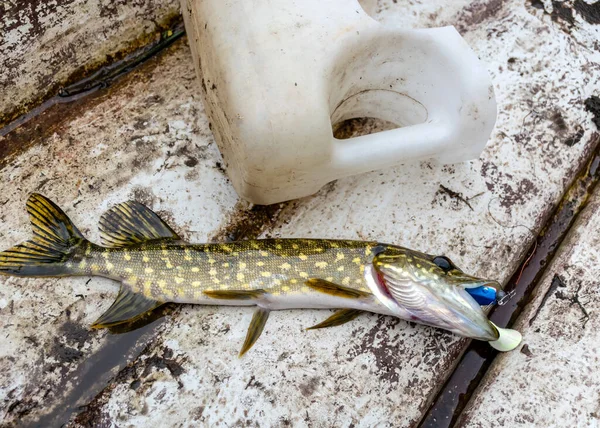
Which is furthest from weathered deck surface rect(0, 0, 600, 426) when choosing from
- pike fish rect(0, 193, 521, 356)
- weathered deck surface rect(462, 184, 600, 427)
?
pike fish rect(0, 193, 521, 356)

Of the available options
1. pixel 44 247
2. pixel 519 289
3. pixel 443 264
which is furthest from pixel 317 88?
pixel 519 289

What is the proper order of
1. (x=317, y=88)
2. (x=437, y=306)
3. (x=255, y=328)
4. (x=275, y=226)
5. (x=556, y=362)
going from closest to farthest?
1. (x=317, y=88)
2. (x=437, y=306)
3. (x=255, y=328)
4. (x=556, y=362)
5. (x=275, y=226)

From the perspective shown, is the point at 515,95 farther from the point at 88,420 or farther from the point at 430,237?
the point at 88,420

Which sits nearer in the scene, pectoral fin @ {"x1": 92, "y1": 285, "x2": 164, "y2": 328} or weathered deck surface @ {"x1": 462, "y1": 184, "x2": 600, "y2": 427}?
pectoral fin @ {"x1": 92, "y1": 285, "x2": 164, "y2": 328}

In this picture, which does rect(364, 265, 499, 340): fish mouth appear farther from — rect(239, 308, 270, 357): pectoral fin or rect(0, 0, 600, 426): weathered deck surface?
rect(239, 308, 270, 357): pectoral fin

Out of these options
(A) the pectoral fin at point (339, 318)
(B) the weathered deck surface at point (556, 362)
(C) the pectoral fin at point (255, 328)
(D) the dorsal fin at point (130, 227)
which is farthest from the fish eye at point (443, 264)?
(D) the dorsal fin at point (130, 227)

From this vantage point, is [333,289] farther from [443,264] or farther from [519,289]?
[519,289]

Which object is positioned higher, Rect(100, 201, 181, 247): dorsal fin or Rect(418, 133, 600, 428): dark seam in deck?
Rect(100, 201, 181, 247): dorsal fin
